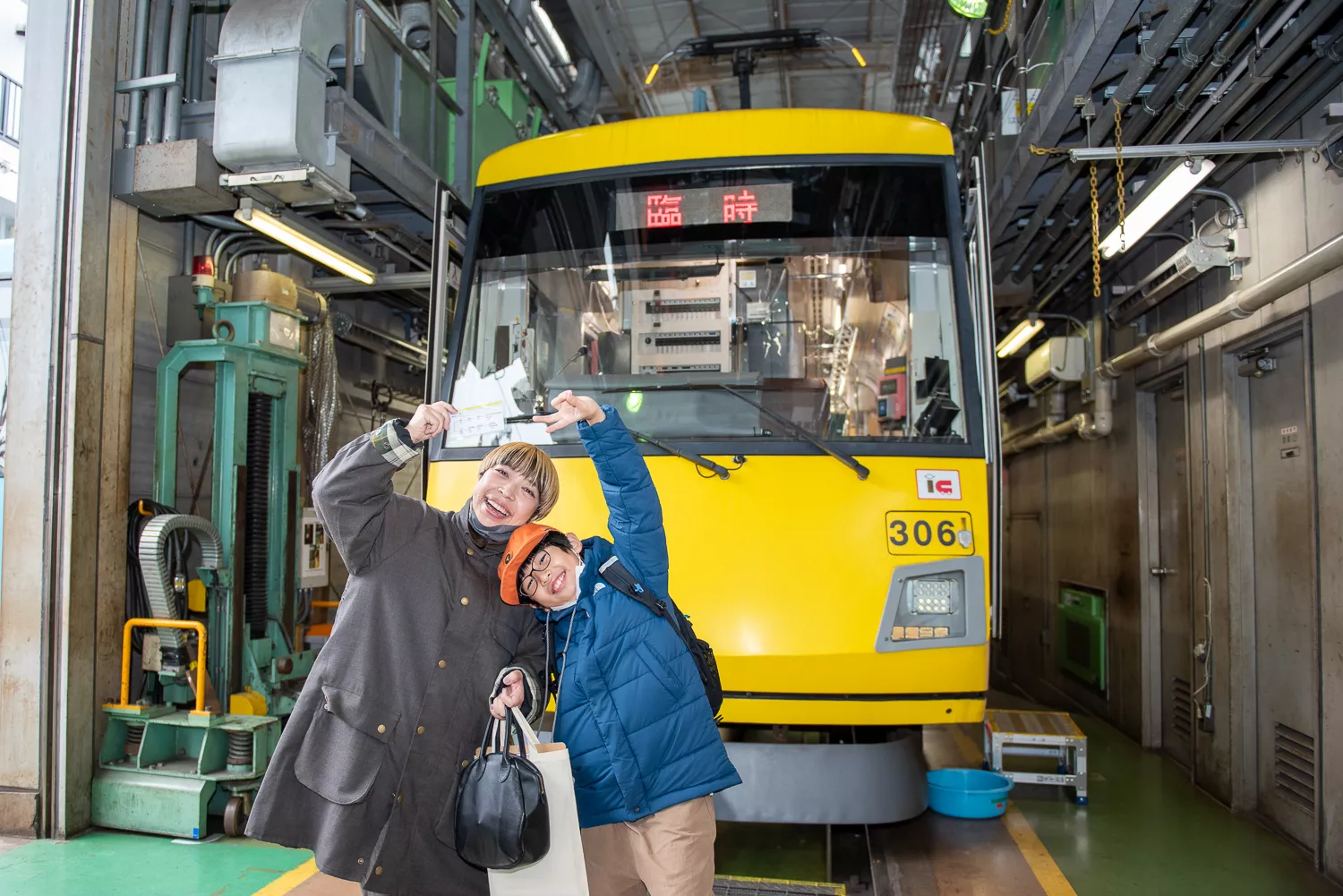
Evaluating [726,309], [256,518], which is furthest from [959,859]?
[256,518]

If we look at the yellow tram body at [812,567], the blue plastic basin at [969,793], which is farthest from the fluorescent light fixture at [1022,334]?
the yellow tram body at [812,567]

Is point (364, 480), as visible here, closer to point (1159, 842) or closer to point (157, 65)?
point (157, 65)

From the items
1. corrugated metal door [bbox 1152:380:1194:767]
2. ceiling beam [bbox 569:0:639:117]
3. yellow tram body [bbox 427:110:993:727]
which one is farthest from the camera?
ceiling beam [bbox 569:0:639:117]

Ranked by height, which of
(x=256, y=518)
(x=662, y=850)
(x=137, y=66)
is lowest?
(x=662, y=850)

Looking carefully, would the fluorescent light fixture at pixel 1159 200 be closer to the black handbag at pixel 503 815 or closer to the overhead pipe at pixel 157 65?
the black handbag at pixel 503 815

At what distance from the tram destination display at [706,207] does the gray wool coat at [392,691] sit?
2.01 meters

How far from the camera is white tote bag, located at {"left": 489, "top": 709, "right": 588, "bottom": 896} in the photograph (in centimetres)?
212

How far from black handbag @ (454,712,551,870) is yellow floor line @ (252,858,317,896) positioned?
→ 2.20 meters

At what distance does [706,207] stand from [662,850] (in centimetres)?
263

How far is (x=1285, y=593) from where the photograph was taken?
4969 millimetres

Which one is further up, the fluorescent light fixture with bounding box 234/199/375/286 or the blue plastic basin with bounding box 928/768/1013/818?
the fluorescent light fixture with bounding box 234/199/375/286

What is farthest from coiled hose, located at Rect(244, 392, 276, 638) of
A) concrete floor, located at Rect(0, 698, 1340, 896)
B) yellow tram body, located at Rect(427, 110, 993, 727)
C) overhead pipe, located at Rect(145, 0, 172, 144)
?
yellow tram body, located at Rect(427, 110, 993, 727)

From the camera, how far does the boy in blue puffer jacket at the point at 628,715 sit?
2.20m

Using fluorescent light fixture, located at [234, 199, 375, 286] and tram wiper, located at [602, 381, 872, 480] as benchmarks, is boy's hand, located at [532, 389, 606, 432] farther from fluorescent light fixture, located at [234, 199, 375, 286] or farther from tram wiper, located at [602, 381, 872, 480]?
fluorescent light fixture, located at [234, 199, 375, 286]
